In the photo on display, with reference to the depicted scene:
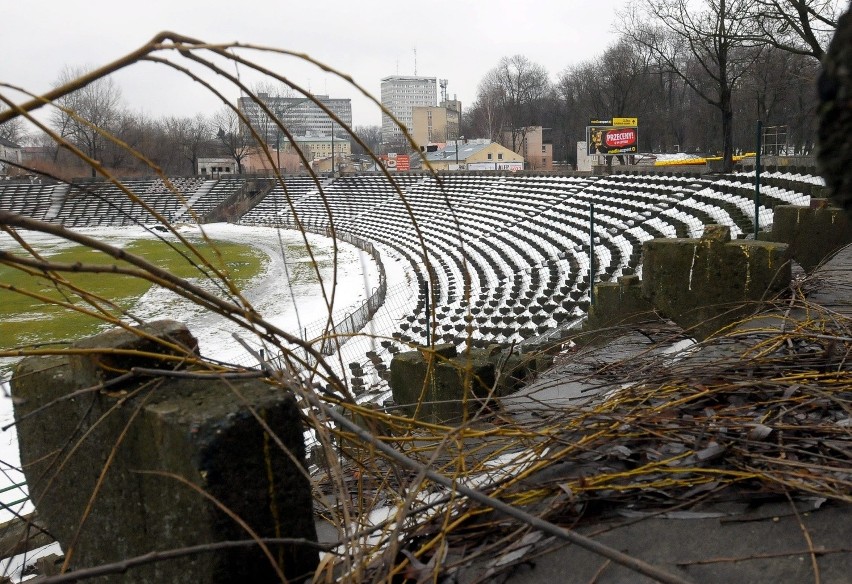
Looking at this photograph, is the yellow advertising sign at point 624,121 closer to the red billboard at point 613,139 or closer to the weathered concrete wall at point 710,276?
the red billboard at point 613,139

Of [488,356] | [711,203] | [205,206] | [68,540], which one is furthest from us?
[205,206]

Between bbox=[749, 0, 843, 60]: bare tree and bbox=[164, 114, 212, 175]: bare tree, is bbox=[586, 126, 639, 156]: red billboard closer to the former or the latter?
bbox=[749, 0, 843, 60]: bare tree

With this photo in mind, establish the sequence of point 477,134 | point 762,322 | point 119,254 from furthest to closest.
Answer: point 477,134, point 762,322, point 119,254

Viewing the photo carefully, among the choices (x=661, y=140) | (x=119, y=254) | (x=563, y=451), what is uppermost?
(x=661, y=140)

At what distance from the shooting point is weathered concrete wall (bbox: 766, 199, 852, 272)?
7.82m

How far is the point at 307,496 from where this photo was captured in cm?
188

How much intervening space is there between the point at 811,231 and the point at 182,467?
8.18 m

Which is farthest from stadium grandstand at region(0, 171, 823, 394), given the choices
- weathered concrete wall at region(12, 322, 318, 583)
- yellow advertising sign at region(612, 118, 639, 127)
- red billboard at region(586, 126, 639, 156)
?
yellow advertising sign at region(612, 118, 639, 127)

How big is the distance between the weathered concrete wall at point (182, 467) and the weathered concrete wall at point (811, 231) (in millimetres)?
7532

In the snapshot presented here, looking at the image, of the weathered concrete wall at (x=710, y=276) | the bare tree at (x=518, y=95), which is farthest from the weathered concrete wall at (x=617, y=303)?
the bare tree at (x=518, y=95)

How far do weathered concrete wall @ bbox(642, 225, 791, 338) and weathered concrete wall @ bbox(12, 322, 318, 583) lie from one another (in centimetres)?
433

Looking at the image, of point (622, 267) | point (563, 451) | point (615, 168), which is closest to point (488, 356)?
point (563, 451)

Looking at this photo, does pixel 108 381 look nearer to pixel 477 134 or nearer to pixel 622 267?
pixel 622 267

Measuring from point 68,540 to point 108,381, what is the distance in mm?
713
